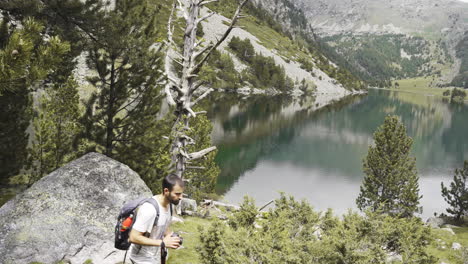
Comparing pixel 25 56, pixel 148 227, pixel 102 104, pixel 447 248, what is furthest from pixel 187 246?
pixel 447 248

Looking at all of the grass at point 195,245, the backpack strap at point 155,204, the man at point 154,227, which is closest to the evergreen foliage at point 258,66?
the grass at point 195,245

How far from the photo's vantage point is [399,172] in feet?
103

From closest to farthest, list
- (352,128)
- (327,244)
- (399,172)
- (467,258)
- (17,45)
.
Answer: (17,45) < (327,244) < (467,258) < (399,172) < (352,128)

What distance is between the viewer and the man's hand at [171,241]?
18.8ft

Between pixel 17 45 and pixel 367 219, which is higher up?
pixel 17 45

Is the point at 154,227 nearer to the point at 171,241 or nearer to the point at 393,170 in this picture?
the point at 171,241

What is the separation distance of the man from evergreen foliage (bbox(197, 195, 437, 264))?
246 centimetres

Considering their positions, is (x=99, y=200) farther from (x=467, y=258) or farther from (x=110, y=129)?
(x=467, y=258)

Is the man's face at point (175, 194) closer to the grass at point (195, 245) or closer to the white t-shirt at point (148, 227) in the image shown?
the white t-shirt at point (148, 227)

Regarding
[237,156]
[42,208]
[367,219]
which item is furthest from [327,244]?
[237,156]

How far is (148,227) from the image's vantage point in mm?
5754

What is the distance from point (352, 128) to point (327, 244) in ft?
266

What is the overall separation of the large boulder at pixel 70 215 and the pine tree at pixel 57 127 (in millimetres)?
6636

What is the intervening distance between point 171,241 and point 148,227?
457 millimetres
